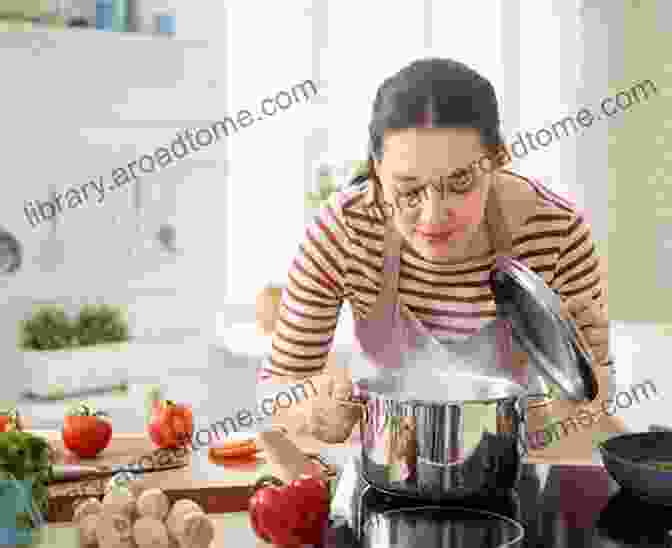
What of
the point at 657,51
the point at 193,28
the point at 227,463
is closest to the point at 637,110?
the point at 657,51

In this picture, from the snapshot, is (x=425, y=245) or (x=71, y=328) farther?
(x=71, y=328)

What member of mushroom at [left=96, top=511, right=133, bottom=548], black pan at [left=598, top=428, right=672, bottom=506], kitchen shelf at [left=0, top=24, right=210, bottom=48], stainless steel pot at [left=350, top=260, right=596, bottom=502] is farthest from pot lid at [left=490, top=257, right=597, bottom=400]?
kitchen shelf at [left=0, top=24, right=210, bottom=48]

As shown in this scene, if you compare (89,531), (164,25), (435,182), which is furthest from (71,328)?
(89,531)

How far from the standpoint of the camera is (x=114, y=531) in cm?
88

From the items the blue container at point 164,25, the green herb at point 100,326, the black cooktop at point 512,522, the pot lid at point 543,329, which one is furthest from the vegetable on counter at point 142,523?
the blue container at point 164,25

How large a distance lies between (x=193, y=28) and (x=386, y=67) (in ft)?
2.57

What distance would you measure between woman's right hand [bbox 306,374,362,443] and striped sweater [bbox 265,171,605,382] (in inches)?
17.5

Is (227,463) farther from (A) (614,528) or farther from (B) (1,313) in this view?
(B) (1,313)

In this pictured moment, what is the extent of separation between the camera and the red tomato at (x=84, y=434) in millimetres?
1360

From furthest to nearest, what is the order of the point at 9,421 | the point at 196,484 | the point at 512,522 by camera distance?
the point at 9,421
the point at 196,484
the point at 512,522

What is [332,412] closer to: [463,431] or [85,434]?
[463,431]

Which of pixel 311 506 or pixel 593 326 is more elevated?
pixel 593 326

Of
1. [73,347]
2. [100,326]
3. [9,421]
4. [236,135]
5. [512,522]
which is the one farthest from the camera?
[236,135]

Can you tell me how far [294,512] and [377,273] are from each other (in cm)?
69
